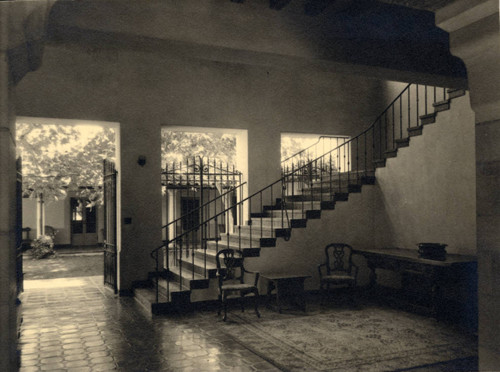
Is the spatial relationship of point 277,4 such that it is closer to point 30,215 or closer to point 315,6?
point 315,6

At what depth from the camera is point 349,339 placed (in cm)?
525

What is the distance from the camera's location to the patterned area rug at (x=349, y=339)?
4.48 m

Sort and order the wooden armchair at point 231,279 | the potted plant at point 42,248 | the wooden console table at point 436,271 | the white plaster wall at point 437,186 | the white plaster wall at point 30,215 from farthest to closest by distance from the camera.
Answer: the white plaster wall at point 30,215, the potted plant at point 42,248, the white plaster wall at point 437,186, the wooden armchair at point 231,279, the wooden console table at point 436,271

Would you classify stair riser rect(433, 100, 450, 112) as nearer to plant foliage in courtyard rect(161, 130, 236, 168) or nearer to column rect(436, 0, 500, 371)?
column rect(436, 0, 500, 371)

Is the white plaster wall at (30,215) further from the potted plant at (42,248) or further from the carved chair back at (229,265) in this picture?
the carved chair back at (229,265)

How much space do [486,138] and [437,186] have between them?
5.24 metres

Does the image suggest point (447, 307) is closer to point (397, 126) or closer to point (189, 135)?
point (397, 126)

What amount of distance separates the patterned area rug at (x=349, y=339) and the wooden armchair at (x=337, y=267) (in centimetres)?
50

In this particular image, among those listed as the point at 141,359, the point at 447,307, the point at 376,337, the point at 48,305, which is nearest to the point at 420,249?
the point at 447,307

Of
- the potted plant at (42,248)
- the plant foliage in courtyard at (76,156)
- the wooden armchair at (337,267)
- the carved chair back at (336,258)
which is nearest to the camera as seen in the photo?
the wooden armchair at (337,267)

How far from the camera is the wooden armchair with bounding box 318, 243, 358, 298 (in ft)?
23.2

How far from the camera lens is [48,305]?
719 cm

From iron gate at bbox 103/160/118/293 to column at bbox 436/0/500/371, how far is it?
6.74m

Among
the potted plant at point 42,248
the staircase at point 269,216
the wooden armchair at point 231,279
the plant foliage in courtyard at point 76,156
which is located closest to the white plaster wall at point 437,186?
the staircase at point 269,216
